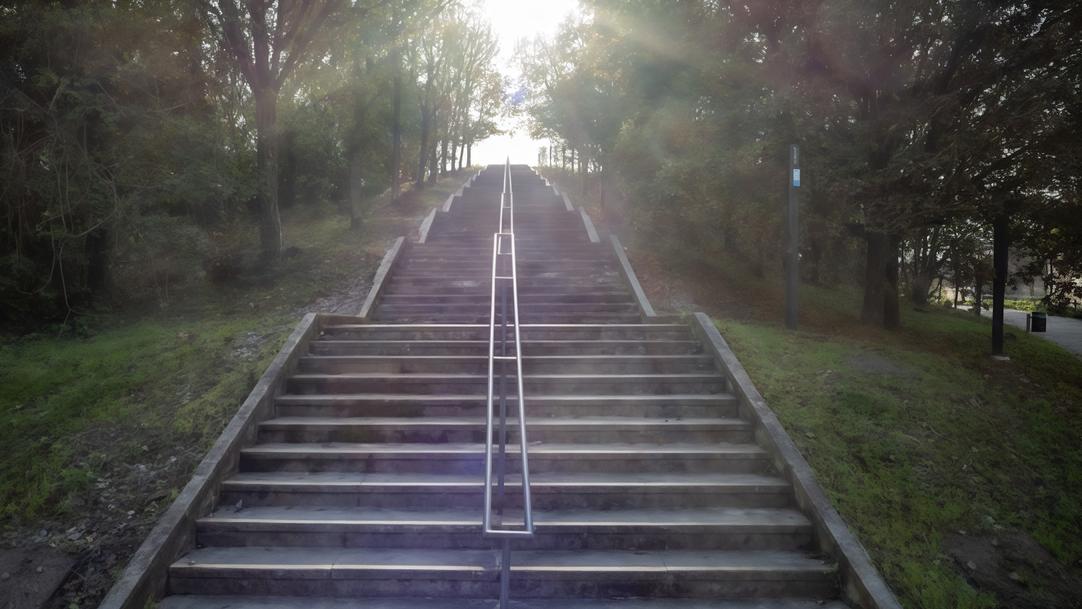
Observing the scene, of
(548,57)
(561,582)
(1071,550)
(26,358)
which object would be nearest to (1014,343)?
(1071,550)

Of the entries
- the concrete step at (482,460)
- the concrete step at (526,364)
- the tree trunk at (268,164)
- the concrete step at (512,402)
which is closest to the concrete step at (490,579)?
the concrete step at (482,460)

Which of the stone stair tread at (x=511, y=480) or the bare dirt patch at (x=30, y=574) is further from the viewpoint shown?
the stone stair tread at (x=511, y=480)

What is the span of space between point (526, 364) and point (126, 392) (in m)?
3.97

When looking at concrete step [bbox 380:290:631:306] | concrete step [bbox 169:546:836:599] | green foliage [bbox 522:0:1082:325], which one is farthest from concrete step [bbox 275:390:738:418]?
green foliage [bbox 522:0:1082:325]

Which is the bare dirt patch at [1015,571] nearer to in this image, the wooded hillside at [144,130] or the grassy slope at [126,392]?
the grassy slope at [126,392]

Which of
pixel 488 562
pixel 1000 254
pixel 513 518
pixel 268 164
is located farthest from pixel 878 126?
pixel 268 164

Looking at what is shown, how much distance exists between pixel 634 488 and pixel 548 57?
83.4 ft

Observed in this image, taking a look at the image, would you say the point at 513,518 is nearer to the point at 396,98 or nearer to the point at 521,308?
the point at 521,308

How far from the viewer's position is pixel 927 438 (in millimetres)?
6324

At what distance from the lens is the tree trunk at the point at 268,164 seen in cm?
1177

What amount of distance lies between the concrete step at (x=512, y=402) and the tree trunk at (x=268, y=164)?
20.9ft

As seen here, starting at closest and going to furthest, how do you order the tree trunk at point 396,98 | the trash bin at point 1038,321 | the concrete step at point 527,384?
the concrete step at point 527,384 → the trash bin at point 1038,321 → the tree trunk at point 396,98

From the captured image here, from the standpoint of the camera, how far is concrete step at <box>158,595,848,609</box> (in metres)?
4.45

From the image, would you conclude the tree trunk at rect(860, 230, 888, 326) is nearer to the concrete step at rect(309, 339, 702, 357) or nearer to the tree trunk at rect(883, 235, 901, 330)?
the tree trunk at rect(883, 235, 901, 330)
